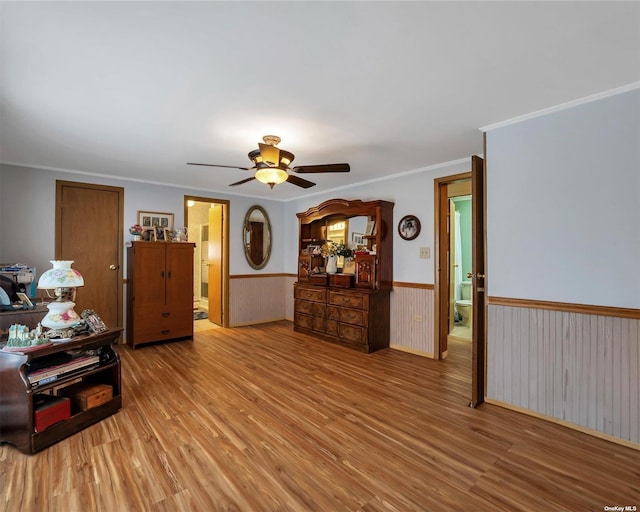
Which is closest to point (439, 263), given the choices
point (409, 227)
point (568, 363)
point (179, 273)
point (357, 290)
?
point (409, 227)

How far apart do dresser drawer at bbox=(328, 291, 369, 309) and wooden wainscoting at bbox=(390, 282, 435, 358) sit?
500 mm

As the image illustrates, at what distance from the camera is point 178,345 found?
4383mm

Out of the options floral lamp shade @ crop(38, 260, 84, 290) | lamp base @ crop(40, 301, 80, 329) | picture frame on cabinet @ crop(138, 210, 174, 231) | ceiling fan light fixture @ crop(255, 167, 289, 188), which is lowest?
lamp base @ crop(40, 301, 80, 329)

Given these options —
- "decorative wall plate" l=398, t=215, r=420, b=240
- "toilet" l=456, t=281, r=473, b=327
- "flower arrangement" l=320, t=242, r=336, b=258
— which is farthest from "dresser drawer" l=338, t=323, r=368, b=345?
"toilet" l=456, t=281, r=473, b=327

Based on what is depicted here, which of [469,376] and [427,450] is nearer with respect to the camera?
[427,450]

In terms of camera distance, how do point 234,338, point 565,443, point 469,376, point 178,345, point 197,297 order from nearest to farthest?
point 565,443, point 469,376, point 178,345, point 234,338, point 197,297

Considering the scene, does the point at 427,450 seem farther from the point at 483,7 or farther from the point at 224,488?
the point at 483,7

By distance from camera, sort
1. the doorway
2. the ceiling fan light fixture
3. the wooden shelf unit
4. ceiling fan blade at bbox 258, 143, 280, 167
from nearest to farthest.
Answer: the wooden shelf unit, ceiling fan blade at bbox 258, 143, 280, 167, the ceiling fan light fixture, the doorway

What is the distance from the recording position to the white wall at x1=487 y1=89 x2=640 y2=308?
2062mm

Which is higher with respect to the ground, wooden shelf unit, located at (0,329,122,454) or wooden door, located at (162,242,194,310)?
wooden door, located at (162,242,194,310)

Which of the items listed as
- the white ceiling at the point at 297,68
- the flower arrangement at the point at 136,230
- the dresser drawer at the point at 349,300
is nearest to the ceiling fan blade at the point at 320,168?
the white ceiling at the point at 297,68

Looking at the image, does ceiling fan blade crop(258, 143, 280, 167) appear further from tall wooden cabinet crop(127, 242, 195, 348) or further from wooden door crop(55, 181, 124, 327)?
wooden door crop(55, 181, 124, 327)

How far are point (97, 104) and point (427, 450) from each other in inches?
130

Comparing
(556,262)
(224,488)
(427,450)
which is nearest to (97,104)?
(224,488)
